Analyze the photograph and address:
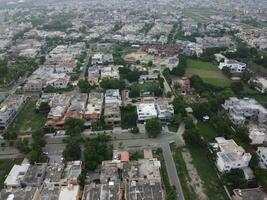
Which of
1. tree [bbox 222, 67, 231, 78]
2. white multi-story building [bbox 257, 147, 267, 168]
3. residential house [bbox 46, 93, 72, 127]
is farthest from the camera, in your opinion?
tree [bbox 222, 67, 231, 78]

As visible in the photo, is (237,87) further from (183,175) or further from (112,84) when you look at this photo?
(183,175)

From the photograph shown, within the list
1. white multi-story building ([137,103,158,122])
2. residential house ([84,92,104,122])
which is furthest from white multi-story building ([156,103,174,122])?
residential house ([84,92,104,122])

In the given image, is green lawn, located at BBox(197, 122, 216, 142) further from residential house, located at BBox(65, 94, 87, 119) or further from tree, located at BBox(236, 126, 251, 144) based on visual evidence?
residential house, located at BBox(65, 94, 87, 119)

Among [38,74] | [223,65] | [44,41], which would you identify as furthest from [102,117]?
[44,41]

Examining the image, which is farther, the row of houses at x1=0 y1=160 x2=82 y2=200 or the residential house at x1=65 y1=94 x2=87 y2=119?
the residential house at x1=65 y1=94 x2=87 y2=119

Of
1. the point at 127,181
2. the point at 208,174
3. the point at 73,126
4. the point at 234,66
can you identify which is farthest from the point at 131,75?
the point at 127,181

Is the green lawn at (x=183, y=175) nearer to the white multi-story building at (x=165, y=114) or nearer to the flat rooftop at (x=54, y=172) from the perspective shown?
the white multi-story building at (x=165, y=114)
